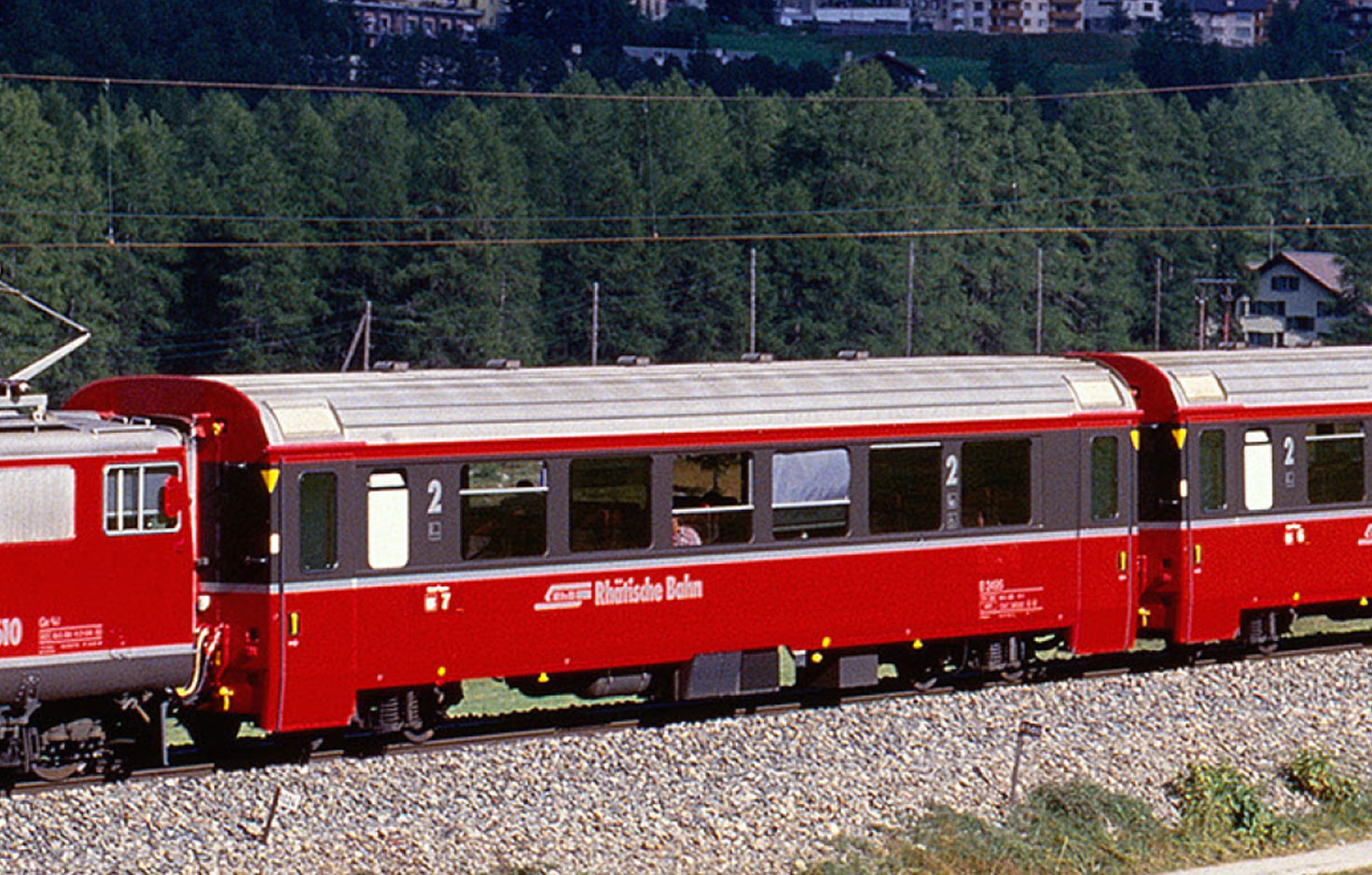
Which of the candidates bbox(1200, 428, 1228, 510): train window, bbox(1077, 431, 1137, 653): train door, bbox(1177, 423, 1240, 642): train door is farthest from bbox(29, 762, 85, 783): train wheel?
bbox(1200, 428, 1228, 510): train window

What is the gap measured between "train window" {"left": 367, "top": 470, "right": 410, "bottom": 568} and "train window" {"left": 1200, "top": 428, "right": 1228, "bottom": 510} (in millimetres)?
9812

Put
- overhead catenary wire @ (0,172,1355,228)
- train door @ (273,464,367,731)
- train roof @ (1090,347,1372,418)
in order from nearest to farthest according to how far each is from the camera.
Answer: train door @ (273,464,367,731)
train roof @ (1090,347,1372,418)
overhead catenary wire @ (0,172,1355,228)

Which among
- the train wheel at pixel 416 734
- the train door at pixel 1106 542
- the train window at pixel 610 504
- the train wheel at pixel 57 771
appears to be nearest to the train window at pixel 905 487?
the train door at pixel 1106 542

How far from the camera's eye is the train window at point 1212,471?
85.8 ft

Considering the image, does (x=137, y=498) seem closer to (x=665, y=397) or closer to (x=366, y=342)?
(x=665, y=397)

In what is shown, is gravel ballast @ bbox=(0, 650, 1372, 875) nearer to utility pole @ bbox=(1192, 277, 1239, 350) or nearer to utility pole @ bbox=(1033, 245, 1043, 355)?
utility pole @ bbox=(1192, 277, 1239, 350)

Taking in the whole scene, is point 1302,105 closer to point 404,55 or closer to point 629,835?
point 404,55

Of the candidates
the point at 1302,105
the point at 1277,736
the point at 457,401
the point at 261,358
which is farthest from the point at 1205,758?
the point at 1302,105

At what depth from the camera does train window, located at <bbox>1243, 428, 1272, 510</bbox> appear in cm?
2653

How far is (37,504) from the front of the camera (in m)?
18.8

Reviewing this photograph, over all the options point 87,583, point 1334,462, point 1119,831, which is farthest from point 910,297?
point 87,583

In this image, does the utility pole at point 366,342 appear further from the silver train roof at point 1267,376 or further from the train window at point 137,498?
the silver train roof at point 1267,376

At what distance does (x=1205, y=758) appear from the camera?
22.9 m

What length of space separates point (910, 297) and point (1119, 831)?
7742cm
